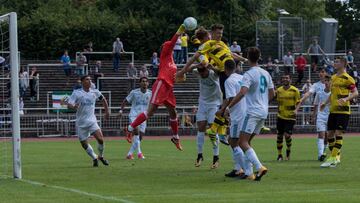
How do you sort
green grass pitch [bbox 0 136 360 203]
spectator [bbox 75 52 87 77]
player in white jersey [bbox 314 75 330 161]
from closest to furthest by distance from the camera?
green grass pitch [bbox 0 136 360 203]
player in white jersey [bbox 314 75 330 161]
spectator [bbox 75 52 87 77]

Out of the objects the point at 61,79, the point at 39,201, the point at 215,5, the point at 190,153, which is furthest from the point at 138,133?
the point at 215,5

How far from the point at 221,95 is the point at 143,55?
46938 millimetres

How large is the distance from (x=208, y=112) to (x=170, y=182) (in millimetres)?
3698

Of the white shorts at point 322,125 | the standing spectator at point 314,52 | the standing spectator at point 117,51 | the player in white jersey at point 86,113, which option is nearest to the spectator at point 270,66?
the standing spectator at point 314,52

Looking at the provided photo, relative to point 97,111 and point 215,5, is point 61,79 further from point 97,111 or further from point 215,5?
point 215,5

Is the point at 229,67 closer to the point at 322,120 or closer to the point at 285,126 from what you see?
the point at 285,126

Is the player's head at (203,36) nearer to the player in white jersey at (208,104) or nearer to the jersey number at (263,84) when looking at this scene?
the player in white jersey at (208,104)

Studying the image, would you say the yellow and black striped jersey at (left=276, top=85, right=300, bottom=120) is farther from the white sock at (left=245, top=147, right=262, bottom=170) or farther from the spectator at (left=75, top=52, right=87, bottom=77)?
the spectator at (left=75, top=52, right=87, bottom=77)

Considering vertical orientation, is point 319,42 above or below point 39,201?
above

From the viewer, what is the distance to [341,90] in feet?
68.7

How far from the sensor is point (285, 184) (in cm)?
1648

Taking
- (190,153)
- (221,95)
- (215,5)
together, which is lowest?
(190,153)

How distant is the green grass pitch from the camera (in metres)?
14.5

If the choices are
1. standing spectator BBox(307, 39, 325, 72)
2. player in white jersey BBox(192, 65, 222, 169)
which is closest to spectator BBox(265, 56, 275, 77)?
standing spectator BBox(307, 39, 325, 72)
